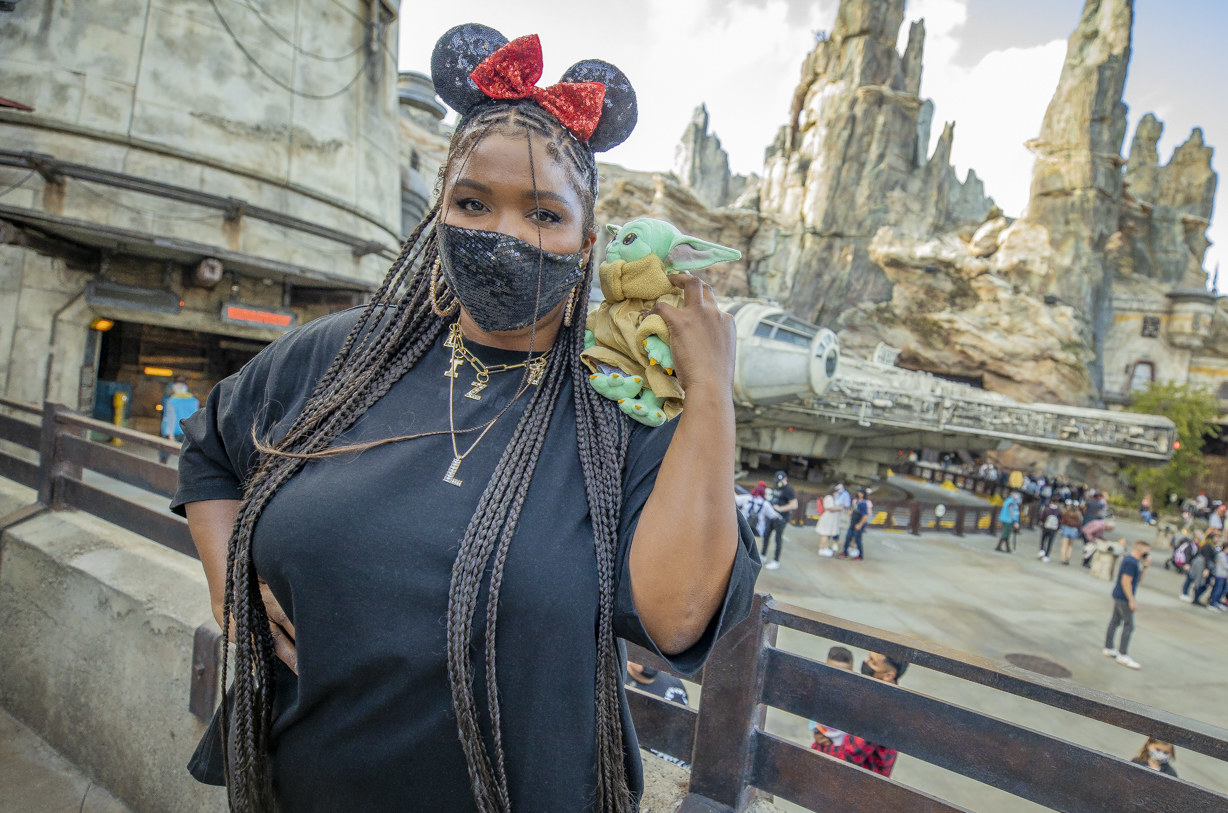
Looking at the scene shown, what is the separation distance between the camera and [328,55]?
1140 centimetres

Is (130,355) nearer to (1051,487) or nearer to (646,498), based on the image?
(646,498)

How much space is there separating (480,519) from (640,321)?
1.90 feet

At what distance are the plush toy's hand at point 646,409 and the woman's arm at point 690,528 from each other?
0.14 meters

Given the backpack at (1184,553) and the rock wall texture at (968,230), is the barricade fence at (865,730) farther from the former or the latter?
the rock wall texture at (968,230)

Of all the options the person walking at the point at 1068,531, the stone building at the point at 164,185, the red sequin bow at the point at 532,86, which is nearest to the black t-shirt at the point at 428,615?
the red sequin bow at the point at 532,86

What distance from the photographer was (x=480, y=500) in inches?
50.0

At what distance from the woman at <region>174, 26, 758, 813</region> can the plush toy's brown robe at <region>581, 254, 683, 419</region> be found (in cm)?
6

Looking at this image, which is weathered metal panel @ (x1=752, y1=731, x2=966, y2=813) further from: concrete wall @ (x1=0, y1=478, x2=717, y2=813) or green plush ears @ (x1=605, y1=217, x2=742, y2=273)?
green plush ears @ (x1=605, y1=217, x2=742, y2=273)

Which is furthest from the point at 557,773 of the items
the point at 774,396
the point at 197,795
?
the point at 774,396

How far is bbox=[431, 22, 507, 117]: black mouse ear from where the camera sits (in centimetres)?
157

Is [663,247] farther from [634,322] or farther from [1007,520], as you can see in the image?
[1007,520]

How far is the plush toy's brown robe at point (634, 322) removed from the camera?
1381mm

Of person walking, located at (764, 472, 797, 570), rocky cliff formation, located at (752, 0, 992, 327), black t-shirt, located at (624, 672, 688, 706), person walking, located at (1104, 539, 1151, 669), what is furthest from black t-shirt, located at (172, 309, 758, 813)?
rocky cliff formation, located at (752, 0, 992, 327)

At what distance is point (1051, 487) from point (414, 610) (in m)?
32.3
